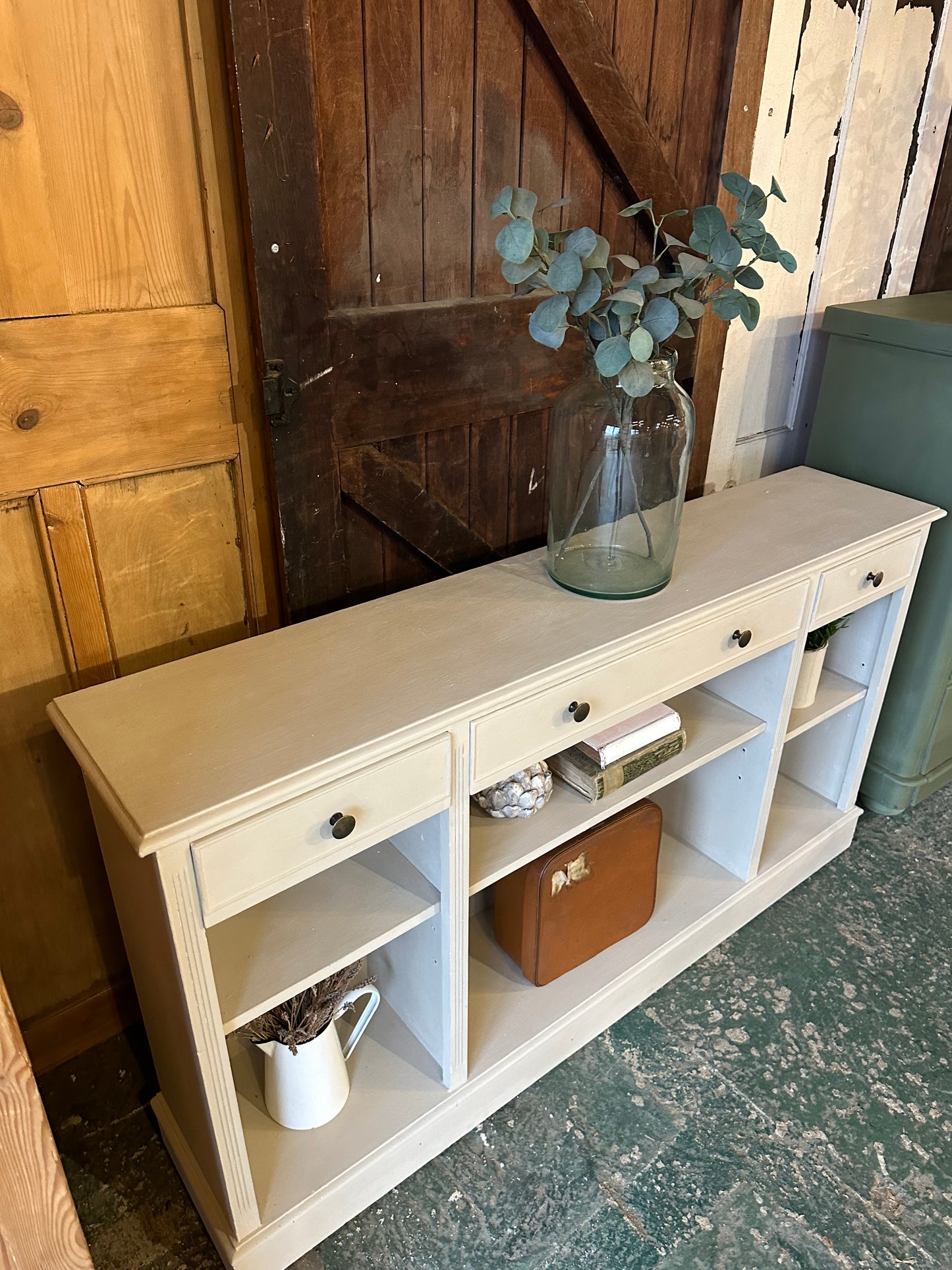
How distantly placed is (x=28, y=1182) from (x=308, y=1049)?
539 millimetres

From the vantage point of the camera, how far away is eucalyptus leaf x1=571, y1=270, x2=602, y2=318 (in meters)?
1.23

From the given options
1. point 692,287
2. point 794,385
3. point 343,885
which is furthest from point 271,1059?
point 794,385

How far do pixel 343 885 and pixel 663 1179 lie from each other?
2.49ft

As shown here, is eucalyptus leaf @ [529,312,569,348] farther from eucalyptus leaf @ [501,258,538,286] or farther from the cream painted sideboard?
the cream painted sideboard

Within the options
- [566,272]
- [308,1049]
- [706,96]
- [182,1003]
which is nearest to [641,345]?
[566,272]

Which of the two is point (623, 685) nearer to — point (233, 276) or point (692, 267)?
point (692, 267)

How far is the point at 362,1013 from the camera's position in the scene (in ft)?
5.01

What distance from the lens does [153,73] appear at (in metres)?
1.12

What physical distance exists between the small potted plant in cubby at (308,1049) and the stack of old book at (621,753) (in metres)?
0.49

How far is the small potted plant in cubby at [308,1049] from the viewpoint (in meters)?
1.36

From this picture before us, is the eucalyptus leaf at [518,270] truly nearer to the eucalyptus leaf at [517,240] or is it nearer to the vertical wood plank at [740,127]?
the eucalyptus leaf at [517,240]

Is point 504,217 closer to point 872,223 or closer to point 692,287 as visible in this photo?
point 692,287

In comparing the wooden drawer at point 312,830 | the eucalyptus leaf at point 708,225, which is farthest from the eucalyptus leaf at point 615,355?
the wooden drawer at point 312,830

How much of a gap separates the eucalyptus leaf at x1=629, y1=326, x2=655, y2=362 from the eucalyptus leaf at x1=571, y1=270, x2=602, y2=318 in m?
0.07
